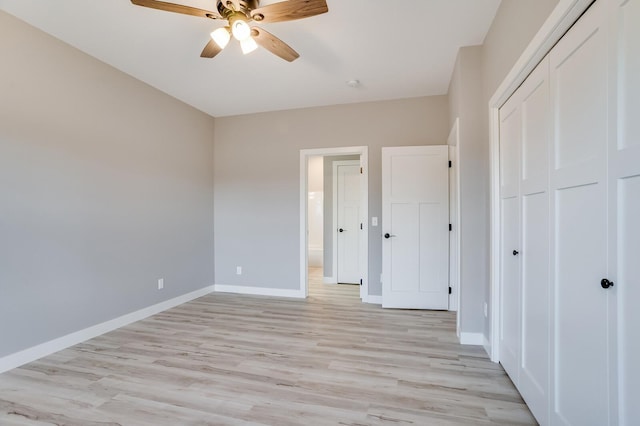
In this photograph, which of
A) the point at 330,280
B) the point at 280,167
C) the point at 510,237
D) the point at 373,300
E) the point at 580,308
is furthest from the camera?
the point at 330,280

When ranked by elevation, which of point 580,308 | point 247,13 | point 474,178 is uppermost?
point 247,13

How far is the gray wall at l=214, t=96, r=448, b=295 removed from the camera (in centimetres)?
385

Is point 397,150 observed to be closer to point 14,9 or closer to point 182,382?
point 182,382

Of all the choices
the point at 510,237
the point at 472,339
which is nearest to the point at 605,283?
the point at 510,237

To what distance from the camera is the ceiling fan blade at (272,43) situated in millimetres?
2088

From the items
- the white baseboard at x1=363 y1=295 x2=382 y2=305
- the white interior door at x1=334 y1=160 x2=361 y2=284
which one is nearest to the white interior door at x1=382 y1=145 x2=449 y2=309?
the white baseboard at x1=363 y1=295 x2=382 y2=305

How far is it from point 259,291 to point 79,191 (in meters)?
2.51

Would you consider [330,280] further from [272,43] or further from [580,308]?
[580,308]

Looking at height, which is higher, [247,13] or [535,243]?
[247,13]

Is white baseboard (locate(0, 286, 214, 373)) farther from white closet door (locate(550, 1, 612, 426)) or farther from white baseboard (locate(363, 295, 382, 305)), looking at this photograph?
white closet door (locate(550, 1, 612, 426))

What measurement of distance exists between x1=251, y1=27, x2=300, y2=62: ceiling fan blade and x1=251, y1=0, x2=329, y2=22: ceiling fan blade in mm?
128

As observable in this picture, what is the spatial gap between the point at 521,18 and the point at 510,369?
7.41 feet

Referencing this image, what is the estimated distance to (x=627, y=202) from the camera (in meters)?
0.96

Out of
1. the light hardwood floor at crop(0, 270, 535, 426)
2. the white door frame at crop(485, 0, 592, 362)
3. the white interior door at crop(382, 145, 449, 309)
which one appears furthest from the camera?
the white interior door at crop(382, 145, 449, 309)
